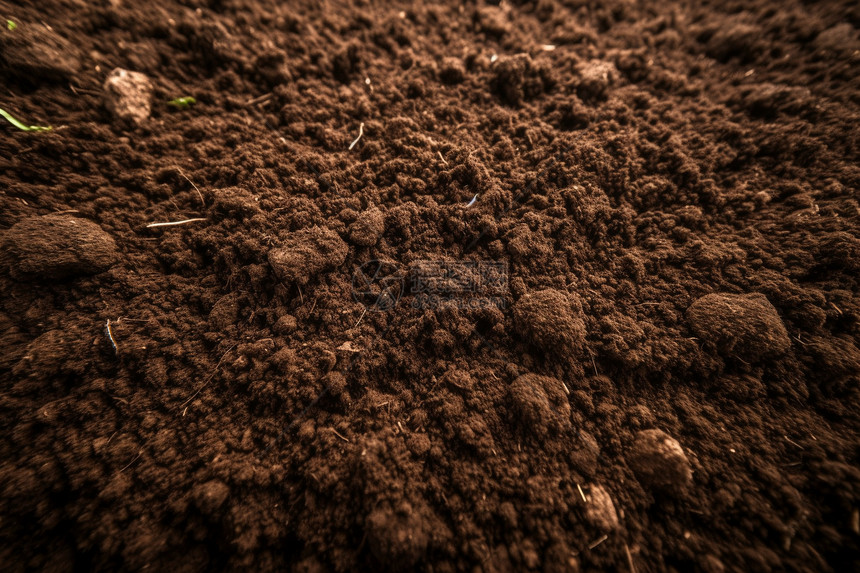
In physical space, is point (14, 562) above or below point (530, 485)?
below

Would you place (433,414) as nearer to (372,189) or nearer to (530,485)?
(530,485)

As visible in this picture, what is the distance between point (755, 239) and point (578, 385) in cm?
126

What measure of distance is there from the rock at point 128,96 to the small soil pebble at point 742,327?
10.2 ft

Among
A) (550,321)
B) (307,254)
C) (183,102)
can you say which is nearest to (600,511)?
(550,321)

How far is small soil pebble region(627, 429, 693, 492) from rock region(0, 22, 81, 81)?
3388 millimetres

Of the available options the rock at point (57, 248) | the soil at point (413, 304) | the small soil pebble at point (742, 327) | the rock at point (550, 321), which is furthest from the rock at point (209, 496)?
the small soil pebble at point (742, 327)

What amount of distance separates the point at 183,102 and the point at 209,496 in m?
2.09

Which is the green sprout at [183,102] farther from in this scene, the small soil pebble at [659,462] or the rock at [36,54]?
the small soil pebble at [659,462]

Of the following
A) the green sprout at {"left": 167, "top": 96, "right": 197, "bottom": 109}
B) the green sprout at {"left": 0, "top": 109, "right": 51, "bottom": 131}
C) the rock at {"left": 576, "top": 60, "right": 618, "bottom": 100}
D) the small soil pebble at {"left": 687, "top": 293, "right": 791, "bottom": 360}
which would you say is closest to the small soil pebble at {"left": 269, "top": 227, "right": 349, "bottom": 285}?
the green sprout at {"left": 167, "top": 96, "right": 197, "bottom": 109}

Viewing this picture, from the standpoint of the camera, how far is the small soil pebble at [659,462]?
1163 mm

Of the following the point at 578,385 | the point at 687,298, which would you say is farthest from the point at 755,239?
the point at 578,385

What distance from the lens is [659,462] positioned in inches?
46.7

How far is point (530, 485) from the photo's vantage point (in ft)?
3.87

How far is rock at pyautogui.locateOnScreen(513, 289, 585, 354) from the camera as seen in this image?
1.38 m
